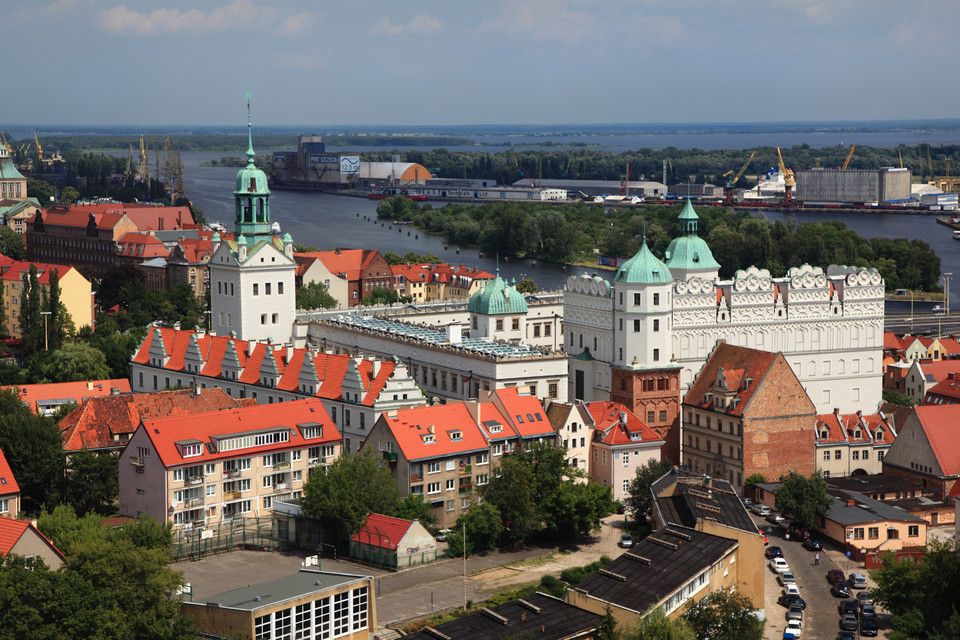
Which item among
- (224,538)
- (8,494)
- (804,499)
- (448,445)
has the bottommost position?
(224,538)

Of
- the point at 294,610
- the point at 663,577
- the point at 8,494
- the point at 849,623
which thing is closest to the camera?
the point at 294,610

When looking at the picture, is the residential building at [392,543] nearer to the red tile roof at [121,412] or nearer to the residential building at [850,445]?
the red tile roof at [121,412]

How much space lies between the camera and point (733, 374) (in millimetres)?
51594

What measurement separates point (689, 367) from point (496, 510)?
14.1 meters

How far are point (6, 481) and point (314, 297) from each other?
42.7 m

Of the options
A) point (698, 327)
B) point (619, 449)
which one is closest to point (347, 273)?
point (698, 327)

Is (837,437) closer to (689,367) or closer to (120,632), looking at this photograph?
(689,367)

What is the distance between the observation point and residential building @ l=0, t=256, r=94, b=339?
78.2 m

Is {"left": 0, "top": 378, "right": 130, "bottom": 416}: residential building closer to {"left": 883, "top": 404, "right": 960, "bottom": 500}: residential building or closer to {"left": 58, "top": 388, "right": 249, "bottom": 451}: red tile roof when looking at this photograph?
{"left": 58, "top": 388, "right": 249, "bottom": 451}: red tile roof

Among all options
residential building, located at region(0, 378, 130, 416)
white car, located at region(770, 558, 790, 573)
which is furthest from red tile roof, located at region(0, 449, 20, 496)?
white car, located at region(770, 558, 790, 573)

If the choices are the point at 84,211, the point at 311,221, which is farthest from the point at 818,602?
the point at 311,221

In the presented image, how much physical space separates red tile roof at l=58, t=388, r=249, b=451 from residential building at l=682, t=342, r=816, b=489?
46.4 feet

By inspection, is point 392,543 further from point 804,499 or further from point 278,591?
point 804,499

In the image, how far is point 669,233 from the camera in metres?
134
